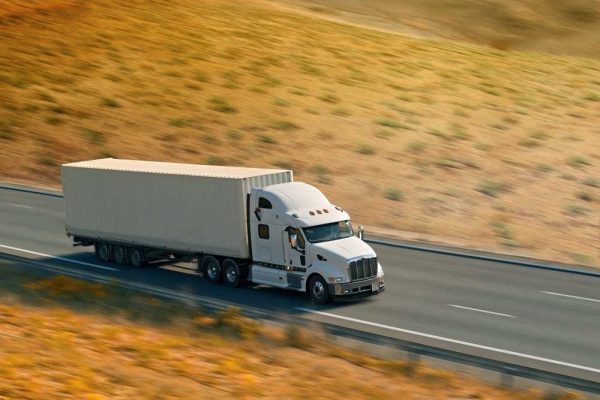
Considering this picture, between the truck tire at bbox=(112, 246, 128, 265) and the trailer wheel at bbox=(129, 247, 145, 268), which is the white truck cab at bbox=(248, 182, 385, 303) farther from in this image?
the truck tire at bbox=(112, 246, 128, 265)

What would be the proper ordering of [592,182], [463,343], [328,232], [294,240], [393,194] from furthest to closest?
[592,182] < [393,194] < [328,232] < [294,240] < [463,343]

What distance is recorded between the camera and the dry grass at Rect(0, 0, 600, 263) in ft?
139

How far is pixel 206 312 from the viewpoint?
910 inches

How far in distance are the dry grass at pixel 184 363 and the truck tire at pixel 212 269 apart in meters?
4.71

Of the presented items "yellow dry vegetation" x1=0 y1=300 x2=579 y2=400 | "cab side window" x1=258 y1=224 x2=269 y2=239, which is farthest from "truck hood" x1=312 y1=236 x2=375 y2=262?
"yellow dry vegetation" x1=0 y1=300 x2=579 y2=400

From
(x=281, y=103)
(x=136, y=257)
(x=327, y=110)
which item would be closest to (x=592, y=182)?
(x=327, y=110)

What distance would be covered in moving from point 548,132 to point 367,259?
103 ft

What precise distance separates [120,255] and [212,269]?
3.73m

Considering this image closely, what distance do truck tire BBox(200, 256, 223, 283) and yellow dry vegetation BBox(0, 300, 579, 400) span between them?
240 inches

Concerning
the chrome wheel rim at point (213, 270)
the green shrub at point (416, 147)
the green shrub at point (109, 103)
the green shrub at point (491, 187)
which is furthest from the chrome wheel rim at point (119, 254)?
the green shrub at point (109, 103)

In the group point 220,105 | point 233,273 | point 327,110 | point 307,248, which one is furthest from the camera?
point 220,105

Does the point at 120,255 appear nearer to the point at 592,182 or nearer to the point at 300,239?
the point at 300,239

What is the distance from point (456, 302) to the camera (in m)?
25.9

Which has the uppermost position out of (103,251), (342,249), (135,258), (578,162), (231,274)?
(578,162)
